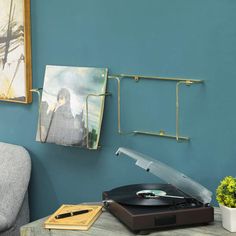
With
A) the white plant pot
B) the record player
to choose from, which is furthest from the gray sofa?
the white plant pot

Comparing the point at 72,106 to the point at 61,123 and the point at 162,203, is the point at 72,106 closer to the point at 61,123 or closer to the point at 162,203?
the point at 61,123

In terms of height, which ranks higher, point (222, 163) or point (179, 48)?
point (179, 48)

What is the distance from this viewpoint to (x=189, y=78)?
1.98 m

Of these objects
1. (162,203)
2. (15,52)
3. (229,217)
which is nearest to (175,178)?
(162,203)

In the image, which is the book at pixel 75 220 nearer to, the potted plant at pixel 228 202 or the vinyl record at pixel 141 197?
the vinyl record at pixel 141 197

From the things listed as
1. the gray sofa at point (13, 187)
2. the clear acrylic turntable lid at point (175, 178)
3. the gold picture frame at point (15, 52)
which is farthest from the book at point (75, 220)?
the gold picture frame at point (15, 52)

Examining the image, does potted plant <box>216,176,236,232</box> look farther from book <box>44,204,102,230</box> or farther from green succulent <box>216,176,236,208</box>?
book <box>44,204,102,230</box>

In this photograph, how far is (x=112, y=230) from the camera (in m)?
1.74

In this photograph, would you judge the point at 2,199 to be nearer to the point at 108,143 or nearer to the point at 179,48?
the point at 108,143

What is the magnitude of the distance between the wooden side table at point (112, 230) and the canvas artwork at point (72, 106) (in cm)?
46

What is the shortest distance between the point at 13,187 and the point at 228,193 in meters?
1.02

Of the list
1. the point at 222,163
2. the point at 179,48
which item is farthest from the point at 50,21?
the point at 222,163

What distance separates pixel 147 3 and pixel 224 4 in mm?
316

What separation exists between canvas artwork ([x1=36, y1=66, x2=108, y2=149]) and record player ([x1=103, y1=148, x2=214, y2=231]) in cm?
31
